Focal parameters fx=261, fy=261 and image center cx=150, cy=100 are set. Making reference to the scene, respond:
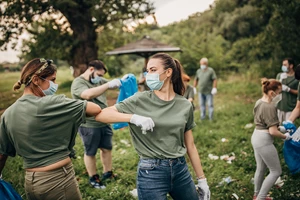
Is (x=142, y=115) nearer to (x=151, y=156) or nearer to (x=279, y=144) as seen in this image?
(x=151, y=156)

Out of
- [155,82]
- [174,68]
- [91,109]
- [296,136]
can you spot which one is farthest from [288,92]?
[91,109]

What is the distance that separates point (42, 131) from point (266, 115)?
277 cm

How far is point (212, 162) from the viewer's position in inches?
208

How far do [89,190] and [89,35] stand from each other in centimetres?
879

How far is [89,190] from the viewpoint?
4207mm

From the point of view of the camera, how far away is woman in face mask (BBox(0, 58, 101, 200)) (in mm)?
2057

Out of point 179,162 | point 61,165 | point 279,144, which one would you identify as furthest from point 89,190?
point 279,144

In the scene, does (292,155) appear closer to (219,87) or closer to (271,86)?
(271,86)

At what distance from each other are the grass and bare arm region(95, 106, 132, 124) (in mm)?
2163

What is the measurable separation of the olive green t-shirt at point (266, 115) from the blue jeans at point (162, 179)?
176cm

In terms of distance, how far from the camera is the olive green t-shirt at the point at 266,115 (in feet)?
11.3

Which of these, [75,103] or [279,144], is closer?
[75,103]

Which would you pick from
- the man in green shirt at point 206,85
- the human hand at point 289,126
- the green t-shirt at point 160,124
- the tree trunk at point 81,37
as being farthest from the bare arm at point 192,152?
the tree trunk at point 81,37

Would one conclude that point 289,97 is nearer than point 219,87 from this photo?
Yes
